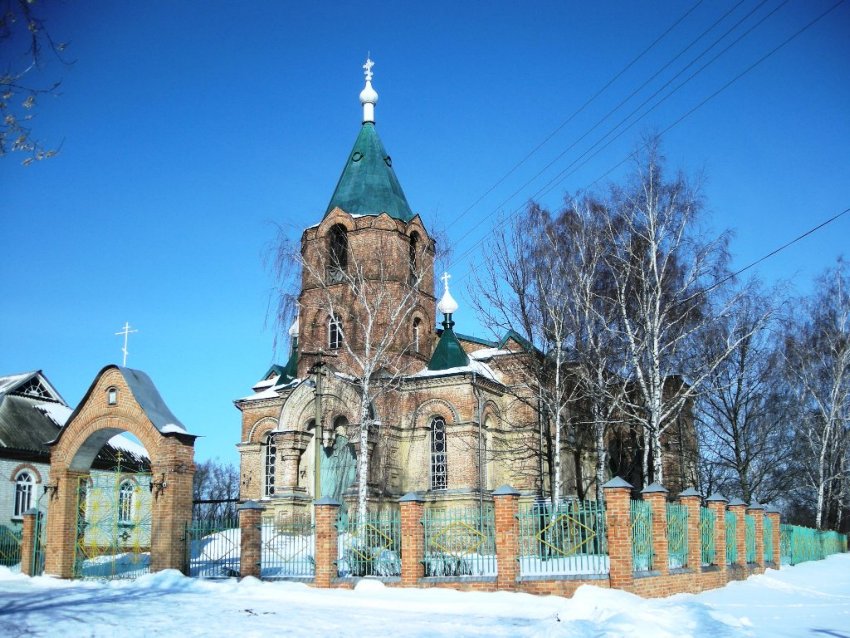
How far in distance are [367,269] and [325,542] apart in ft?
41.7

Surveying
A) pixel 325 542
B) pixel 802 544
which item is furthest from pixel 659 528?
pixel 802 544

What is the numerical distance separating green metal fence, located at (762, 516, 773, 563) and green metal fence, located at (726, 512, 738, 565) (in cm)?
277

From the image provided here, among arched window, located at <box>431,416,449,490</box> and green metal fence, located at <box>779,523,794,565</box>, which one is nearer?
green metal fence, located at <box>779,523,794,565</box>

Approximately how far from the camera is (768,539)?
20578 mm

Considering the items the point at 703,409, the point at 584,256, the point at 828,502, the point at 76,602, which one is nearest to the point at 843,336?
the point at 703,409

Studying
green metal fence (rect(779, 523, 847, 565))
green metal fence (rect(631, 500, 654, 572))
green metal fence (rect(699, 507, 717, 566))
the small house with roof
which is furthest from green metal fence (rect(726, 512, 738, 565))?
the small house with roof

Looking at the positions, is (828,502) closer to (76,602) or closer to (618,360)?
(618,360)

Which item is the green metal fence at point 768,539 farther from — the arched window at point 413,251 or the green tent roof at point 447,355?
the arched window at point 413,251

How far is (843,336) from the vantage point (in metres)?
26.8

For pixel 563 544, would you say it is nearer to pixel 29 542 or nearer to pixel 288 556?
pixel 288 556

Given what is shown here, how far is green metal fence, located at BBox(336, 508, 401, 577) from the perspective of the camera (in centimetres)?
1473

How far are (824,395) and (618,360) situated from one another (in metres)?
10.6

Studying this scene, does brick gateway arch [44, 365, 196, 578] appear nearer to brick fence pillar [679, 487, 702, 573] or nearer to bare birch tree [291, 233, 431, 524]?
bare birch tree [291, 233, 431, 524]

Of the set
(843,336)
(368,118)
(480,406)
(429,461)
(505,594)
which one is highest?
(368,118)
